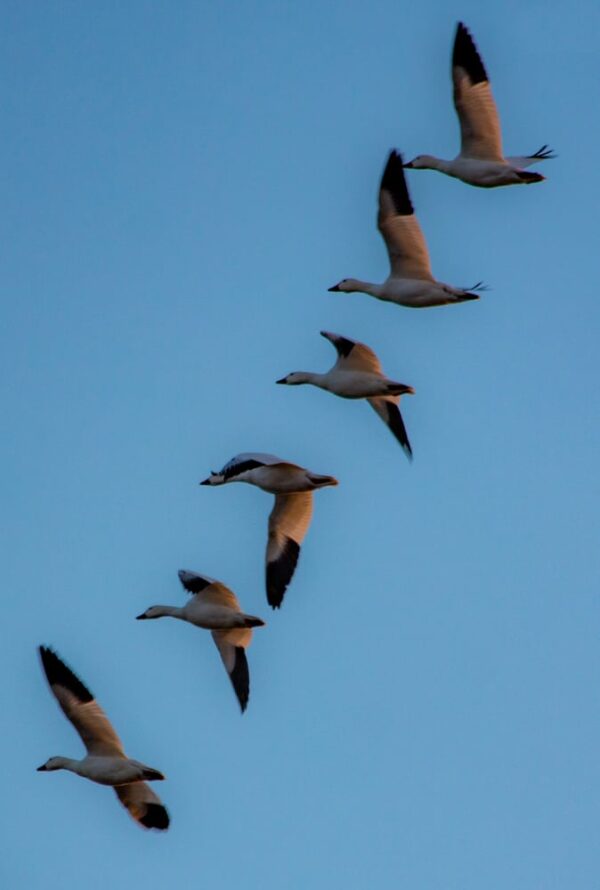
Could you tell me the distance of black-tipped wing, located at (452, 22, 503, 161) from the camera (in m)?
26.3

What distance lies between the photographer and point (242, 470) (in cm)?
2661

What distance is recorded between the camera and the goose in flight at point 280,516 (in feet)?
87.9

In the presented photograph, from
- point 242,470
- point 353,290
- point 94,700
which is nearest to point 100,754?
point 94,700

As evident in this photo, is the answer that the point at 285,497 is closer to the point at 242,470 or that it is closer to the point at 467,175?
the point at 242,470

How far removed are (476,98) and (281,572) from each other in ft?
Answer: 14.2

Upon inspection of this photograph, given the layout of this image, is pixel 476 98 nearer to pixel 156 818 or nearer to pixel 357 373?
pixel 357 373

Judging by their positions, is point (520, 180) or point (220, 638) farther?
point (220, 638)

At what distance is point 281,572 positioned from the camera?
90.3ft

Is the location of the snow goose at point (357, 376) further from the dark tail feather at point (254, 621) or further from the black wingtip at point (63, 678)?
the black wingtip at point (63, 678)

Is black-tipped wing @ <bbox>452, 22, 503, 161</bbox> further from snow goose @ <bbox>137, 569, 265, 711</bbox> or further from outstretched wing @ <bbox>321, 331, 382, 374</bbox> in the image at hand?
snow goose @ <bbox>137, 569, 265, 711</bbox>

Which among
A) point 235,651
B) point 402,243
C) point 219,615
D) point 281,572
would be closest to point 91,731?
point 219,615

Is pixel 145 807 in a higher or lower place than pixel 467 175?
lower

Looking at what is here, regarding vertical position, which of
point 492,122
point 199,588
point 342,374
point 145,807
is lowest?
point 145,807

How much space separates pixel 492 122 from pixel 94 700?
5621 millimetres
